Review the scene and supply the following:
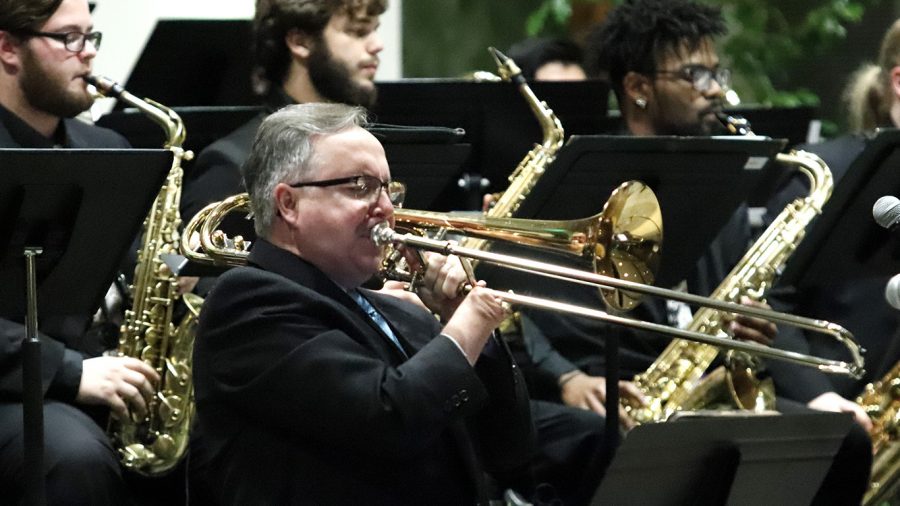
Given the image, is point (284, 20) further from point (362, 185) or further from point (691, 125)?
point (362, 185)

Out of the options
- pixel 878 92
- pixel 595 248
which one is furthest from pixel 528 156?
pixel 878 92

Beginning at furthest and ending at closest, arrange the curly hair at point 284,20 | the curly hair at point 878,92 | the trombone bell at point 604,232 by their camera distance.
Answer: the curly hair at point 878,92
the curly hair at point 284,20
the trombone bell at point 604,232

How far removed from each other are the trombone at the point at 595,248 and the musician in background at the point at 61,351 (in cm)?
59

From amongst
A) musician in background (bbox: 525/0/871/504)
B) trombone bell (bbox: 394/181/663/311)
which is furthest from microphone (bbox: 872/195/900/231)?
musician in background (bbox: 525/0/871/504)

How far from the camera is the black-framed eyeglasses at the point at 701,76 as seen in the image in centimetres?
537

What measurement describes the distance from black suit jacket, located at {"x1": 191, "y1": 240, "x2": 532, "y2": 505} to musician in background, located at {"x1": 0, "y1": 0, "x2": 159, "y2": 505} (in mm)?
767

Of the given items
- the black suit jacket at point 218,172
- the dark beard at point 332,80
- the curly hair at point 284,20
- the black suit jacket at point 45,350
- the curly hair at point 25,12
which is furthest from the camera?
the curly hair at point 284,20

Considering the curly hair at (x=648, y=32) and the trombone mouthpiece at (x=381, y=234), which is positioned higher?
the trombone mouthpiece at (x=381, y=234)

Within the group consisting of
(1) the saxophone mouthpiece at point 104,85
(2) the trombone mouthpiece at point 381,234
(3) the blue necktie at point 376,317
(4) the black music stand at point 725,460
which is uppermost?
(2) the trombone mouthpiece at point 381,234

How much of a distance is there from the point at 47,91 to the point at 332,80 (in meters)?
1.01

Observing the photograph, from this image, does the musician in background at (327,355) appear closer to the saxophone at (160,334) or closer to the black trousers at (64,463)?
the black trousers at (64,463)

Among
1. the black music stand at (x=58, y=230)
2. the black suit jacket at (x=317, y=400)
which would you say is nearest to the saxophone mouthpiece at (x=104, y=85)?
the black music stand at (x=58, y=230)

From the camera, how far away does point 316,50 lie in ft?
16.4

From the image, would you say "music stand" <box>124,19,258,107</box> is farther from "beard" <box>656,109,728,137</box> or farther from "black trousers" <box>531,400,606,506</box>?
"black trousers" <box>531,400,606,506</box>
